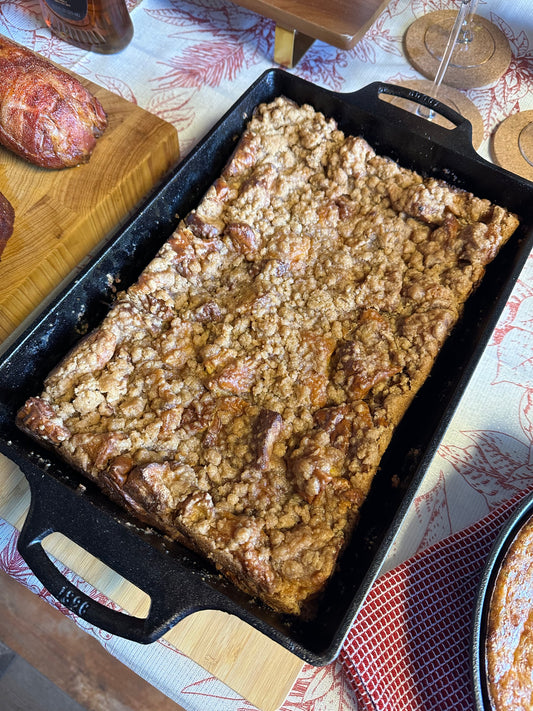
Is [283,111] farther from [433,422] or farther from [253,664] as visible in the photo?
[253,664]

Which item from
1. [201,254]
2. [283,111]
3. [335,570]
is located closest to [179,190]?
[201,254]

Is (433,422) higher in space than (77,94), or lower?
lower

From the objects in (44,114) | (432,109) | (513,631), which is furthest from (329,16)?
(513,631)

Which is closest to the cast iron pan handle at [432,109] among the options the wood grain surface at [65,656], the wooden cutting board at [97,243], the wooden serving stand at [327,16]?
the wooden serving stand at [327,16]

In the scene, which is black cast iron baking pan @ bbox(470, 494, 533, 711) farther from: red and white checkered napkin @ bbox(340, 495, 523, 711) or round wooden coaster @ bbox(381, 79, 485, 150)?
round wooden coaster @ bbox(381, 79, 485, 150)

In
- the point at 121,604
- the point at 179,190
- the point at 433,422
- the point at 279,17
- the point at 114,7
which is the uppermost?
the point at 279,17

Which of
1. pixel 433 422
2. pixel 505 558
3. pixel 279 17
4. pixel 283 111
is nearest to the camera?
pixel 505 558

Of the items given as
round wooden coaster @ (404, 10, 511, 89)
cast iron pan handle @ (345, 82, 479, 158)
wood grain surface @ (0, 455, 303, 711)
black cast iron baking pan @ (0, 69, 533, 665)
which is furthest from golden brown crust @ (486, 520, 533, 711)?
round wooden coaster @ (404, 10, 511, 89)

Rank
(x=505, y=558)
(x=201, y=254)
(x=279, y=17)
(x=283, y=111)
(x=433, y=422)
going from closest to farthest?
(x=505, y=558)
(x=433, y=422)
(x=201, y=254)
(x=283, y=111)
(x=279, y=17)
